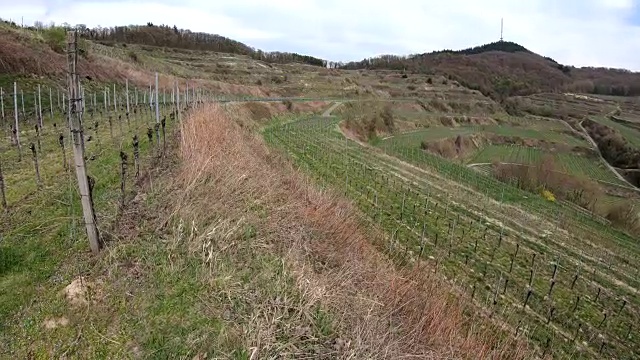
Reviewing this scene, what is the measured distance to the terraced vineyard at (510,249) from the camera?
34.9 feet

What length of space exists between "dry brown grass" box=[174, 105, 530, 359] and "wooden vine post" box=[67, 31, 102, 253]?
1.22 metres

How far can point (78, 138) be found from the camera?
17.5 ft

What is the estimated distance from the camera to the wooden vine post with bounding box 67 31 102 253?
195 inches

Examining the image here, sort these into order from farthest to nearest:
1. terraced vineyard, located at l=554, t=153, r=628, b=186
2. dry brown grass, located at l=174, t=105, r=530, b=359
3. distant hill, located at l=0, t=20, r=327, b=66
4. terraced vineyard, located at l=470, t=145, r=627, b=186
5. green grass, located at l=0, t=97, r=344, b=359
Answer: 1. distant hill, located at l=0, t=20, r=327, b=66
2. terraced vineyard, located at l=554, t=153, r=628, b=186
3. terraced vineyard, located at l=470, t=145, r=627, b=186
4. dry brown grass, located at l=174, t=105, r=530, b=359
5. green grass, located at l=0, t=97, r=344, b=359

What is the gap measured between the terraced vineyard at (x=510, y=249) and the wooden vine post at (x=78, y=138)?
24.9ft

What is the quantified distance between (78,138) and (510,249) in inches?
537

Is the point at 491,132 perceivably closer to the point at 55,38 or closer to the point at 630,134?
the point at 630,134

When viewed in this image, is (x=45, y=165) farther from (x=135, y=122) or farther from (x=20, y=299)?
(x=135, y=122)

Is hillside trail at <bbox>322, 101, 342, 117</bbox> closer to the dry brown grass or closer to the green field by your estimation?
the green field

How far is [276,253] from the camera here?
6.64 m

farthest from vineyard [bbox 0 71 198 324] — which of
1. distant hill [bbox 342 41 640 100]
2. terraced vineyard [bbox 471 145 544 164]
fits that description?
distant hill [bbox 342 41 640 100]

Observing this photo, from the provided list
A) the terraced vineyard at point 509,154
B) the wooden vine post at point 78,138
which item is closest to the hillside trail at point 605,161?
the terraced vineyard at point 509,154

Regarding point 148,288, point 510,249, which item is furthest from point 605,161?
point 148,288

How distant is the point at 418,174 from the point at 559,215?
7.28m
